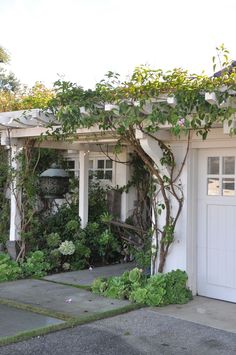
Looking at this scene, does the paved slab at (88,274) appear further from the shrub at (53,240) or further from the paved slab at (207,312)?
the paved slab at (207,312)

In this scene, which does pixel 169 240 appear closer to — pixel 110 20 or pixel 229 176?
pixel 229 176

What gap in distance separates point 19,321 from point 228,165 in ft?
11.0

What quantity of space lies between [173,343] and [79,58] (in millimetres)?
13640

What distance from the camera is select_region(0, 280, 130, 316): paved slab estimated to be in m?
6.01

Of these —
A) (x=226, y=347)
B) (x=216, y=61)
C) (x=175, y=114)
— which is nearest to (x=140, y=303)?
(x=226, y=347)

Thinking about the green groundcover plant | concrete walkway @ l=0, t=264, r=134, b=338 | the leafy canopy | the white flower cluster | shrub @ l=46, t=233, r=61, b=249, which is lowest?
concrete walkway @ l=0, t=264, r=134, b=338

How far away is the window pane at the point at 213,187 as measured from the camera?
6.60 metres


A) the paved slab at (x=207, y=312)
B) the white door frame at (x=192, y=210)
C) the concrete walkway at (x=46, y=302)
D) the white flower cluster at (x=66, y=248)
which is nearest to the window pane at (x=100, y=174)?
the white flower cluster at (x=66, y=248)

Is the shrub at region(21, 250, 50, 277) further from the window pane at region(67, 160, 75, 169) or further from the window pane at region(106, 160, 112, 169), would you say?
the window pane at region(67, 160, 75, 169)

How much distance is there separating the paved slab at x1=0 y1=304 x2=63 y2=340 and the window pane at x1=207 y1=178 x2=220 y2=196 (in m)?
2.70

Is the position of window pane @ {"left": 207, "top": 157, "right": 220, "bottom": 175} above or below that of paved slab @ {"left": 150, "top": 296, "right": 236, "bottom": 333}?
above

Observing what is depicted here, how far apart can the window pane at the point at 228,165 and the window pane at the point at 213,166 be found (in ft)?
0.32

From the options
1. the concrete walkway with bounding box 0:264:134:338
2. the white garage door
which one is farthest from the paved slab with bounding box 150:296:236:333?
the concrete walkway with bounding box 0:264:134:338

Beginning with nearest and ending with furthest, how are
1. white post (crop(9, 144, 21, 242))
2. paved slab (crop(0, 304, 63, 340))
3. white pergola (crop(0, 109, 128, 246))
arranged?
paved slab (crop(0, 304, 63, 340))
white pergola (crop(0, 109, 128, 246))
white post (crop(9, 144, 21, 242))
